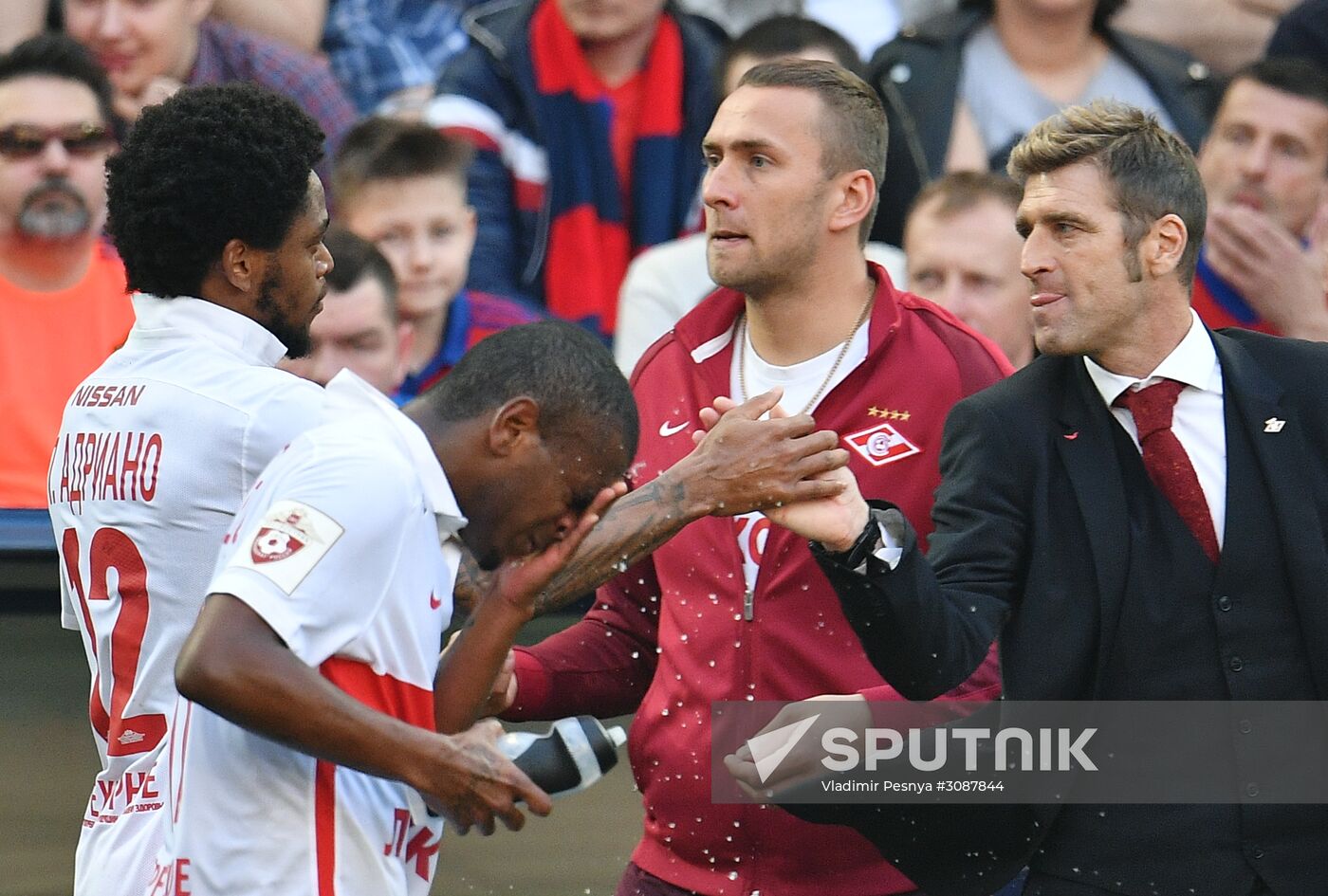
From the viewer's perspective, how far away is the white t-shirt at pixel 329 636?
272cm

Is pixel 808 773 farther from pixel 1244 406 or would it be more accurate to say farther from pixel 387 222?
pixel 387 222

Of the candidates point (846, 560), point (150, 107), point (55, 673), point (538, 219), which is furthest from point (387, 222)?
point (846, 560)

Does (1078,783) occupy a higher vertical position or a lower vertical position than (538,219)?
lower

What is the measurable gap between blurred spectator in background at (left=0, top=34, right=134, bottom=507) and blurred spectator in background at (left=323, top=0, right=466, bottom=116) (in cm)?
137

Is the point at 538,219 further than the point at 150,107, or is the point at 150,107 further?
the point at 538,219

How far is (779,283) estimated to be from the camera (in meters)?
4.28

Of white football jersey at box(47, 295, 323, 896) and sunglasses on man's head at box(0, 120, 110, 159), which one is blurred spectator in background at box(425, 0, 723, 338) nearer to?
sunglasses on man's head at box(0, 120, 110, 159)

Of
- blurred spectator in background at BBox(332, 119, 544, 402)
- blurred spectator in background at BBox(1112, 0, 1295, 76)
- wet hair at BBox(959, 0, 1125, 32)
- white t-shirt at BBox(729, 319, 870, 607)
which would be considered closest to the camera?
white t-shirt at BBox(729, 319, 870, 607)

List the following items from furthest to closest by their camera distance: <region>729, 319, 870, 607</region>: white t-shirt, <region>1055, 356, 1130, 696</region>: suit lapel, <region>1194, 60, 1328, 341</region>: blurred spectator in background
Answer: <region>1194, 60, 1328, 341</region>: blurred spectator in background → <region>729, 319, 870, 607</region>: white t-shirt → <region>1055, 356, 1130, 696</region>: suit lapel

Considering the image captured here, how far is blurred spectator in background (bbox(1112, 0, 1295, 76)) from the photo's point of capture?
798 centimetres

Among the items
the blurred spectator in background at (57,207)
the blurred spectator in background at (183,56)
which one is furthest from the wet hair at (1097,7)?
the blurred spectator in background at (57,207)

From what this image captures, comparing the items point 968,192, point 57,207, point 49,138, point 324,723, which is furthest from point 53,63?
point 324,723

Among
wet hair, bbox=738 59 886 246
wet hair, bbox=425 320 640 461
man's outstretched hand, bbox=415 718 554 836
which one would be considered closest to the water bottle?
man's outstretched hand, bbox=415 718 554 836

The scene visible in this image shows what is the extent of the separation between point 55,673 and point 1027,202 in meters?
2.61
